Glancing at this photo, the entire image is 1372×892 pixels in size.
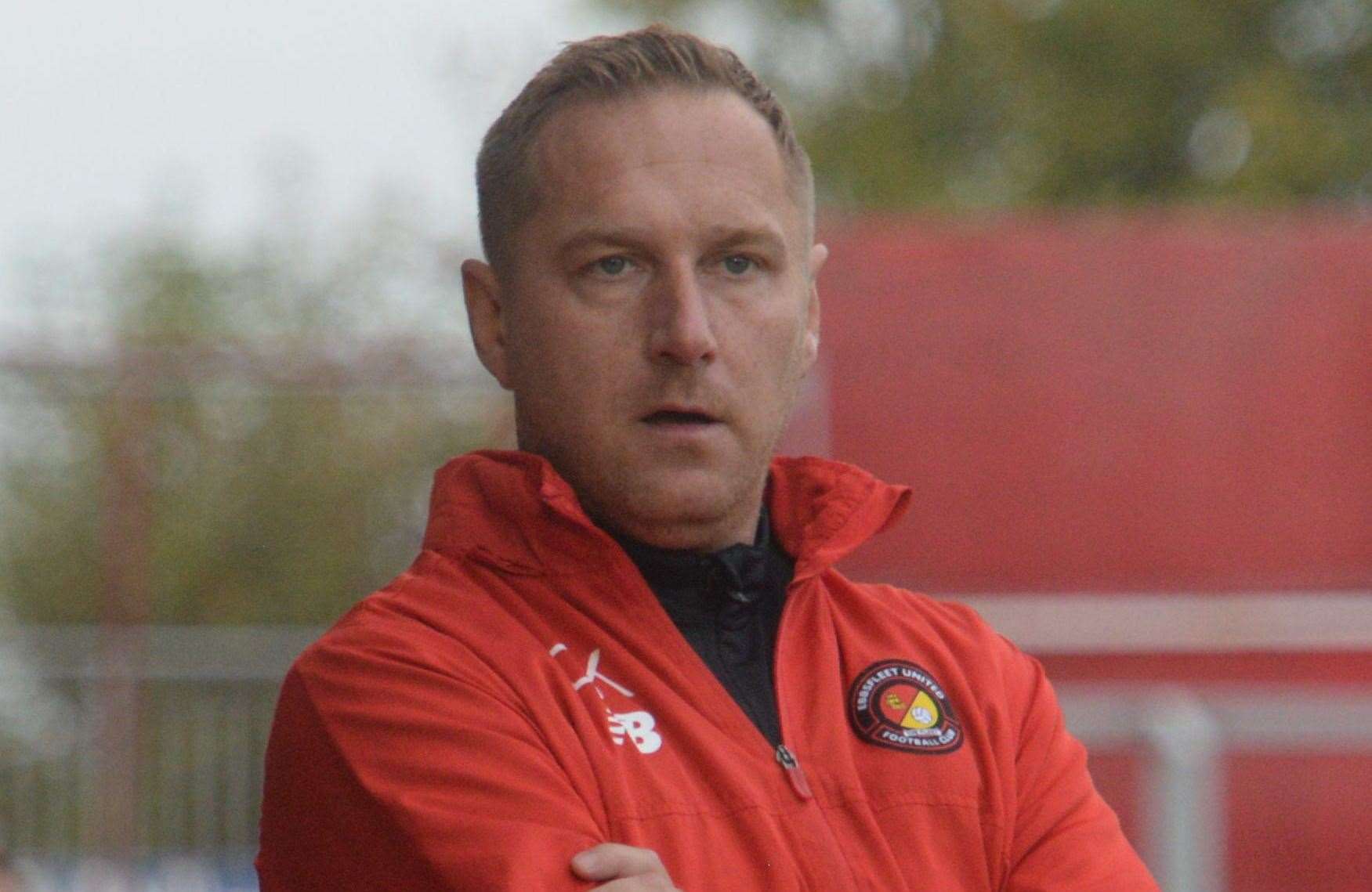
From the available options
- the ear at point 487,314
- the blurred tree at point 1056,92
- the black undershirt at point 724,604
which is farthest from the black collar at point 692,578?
the blurred tree at point 1056,92

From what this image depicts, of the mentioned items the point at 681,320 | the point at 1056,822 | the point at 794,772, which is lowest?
the point at 1056,822

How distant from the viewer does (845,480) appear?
268 cm

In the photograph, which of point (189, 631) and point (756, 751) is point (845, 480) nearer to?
point (756, 751)

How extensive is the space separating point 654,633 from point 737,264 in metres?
0.44

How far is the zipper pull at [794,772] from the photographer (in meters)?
2.30

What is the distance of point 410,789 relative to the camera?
220 cm

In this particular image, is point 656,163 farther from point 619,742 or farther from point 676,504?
point 619,742

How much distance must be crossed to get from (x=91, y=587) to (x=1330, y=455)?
5.12m

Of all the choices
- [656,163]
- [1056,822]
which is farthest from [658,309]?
[1056,822]

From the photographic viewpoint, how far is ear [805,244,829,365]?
2.66 m

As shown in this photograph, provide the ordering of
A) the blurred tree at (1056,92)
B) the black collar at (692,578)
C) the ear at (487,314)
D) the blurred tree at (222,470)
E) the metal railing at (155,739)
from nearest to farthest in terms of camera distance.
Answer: the black collar at (692,578), the ear at (487,314), the metal railing at (155,739), the blurred tree at (222,470), the blurred tree at (1056,92)

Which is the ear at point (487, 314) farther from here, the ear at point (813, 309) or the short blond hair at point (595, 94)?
Answer: the ear at point (813, 309)

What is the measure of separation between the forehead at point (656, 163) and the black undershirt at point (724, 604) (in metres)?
0.39

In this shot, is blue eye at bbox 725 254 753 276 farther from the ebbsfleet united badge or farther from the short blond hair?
the ebbsfleet united badge
